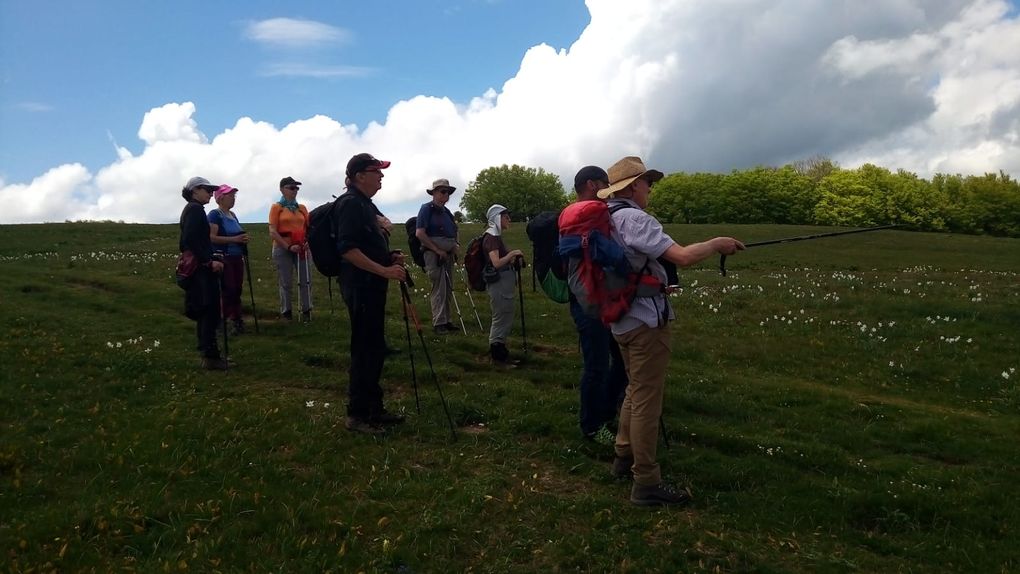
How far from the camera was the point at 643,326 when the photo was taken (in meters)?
6.44

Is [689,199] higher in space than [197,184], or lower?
higher

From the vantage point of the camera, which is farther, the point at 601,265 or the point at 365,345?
the point at 365,345

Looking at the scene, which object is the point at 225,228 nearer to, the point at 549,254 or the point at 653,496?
the point at 549,254

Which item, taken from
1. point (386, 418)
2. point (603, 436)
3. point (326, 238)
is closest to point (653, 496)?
point (603, 436)

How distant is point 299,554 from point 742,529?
13.3 feet

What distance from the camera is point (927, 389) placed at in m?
12.2

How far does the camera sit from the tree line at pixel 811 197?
106562 millimetres

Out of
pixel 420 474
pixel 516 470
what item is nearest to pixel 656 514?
pixel 516 470

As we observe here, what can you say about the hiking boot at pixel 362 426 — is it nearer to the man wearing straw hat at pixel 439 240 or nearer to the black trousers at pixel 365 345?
the black trousers at pixel 365 345

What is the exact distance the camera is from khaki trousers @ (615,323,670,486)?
255 inches

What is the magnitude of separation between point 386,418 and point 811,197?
118 meters

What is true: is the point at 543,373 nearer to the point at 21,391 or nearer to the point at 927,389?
the point at 927,389

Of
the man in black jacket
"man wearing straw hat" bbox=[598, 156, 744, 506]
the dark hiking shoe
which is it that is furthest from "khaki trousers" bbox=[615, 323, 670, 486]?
the dark hiking shoe

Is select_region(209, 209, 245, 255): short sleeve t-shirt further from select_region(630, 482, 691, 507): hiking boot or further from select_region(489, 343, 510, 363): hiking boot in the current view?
select_region(630, 482, 691, 507): hiking boot
